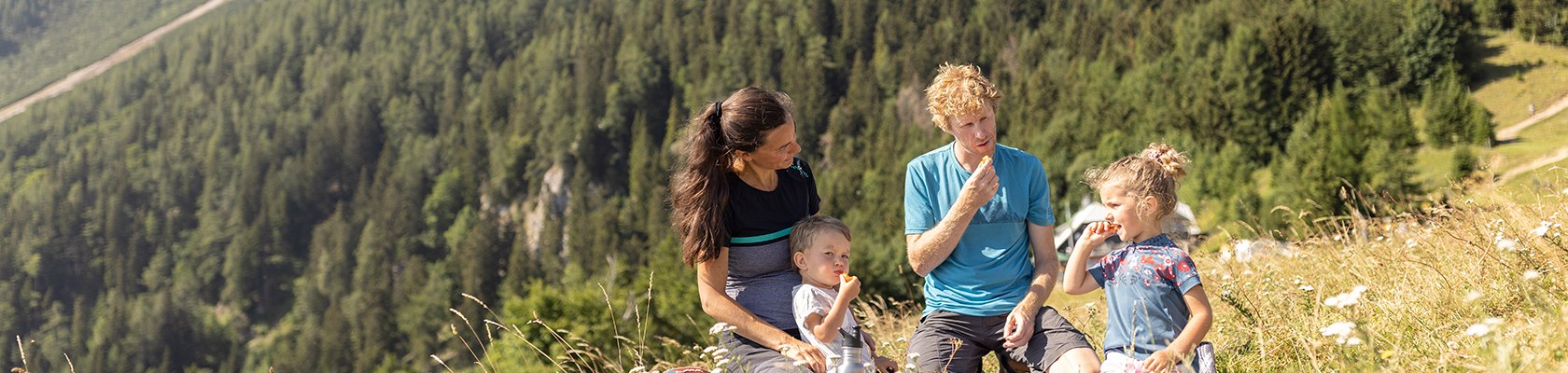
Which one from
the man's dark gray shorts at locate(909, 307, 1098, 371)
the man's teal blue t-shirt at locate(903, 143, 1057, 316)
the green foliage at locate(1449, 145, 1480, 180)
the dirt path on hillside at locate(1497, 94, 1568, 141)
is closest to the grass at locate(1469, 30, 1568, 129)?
the dirt path on hillside at locate(1497, 94, 1568, 141)

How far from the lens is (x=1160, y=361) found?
3.64 metres

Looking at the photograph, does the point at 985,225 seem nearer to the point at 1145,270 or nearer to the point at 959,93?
the point at 959,93

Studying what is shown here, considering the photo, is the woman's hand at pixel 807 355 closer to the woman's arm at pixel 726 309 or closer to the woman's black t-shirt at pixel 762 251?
the woman's arm at pixel 726 309

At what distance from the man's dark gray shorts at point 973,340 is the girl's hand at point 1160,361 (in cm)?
51

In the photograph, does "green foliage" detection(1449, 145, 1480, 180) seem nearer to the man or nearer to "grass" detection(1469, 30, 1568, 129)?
"grass" detection(1469, 30, 1568, 129)

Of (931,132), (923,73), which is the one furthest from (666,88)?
(931,132)

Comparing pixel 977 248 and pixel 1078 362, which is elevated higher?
pixel 977 248

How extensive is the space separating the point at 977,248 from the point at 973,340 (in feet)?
1.26

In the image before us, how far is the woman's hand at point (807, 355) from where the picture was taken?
4.07m

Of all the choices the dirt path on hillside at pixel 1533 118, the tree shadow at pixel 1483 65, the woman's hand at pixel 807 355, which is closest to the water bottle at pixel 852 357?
the woman's hand at pixel 807 355

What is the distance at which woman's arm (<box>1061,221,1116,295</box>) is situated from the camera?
3.81 metres

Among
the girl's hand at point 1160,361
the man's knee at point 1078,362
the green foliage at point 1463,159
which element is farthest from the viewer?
the green foliage at point 1463,159

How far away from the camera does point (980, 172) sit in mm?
3914

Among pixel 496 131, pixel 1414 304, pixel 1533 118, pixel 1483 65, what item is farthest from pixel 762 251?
pixel 496 131
